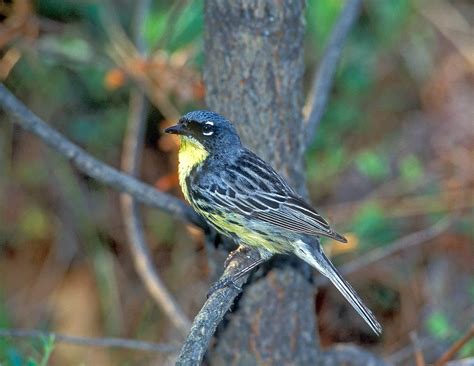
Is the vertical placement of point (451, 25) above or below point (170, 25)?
below

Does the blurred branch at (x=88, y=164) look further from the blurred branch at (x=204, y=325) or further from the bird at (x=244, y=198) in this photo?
the blurred branch at (x=204, y=325)

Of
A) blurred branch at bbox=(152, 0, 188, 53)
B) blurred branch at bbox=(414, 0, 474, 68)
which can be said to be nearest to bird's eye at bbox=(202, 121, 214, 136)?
blurred branch at bbox=(152, 0, 188, 53)

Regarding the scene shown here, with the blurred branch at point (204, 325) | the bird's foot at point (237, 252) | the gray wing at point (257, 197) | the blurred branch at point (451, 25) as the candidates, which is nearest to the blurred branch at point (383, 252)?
the bird's foot at point (237, 252)

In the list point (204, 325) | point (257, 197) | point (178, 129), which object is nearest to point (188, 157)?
point (178, 129)

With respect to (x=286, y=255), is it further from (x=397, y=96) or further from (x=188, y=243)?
Answer: (x=397, y=96)

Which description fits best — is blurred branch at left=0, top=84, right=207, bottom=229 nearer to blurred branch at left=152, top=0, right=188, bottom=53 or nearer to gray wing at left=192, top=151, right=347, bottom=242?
gray wing at left=192, top=151, right=347, bottom=242

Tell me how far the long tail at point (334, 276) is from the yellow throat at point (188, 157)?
1.99 feet

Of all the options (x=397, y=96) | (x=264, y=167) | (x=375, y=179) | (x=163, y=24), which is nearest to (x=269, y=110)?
(x=264, y=167)

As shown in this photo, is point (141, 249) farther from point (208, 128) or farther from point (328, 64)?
point (328, 64)

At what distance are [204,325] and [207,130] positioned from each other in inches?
44.2

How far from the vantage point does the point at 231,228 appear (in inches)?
152

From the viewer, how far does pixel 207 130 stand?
379 cm

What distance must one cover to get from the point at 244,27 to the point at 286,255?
3.89 ft

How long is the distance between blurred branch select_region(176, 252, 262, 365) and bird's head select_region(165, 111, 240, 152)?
0.65 metres
